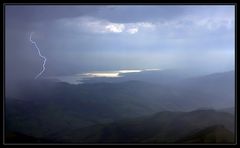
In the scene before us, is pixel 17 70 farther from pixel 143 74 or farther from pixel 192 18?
pixel 192 18

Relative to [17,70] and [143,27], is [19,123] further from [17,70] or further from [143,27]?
[143,27]

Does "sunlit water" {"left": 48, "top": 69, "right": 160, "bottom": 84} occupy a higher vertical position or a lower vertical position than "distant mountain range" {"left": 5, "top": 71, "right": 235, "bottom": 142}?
higher

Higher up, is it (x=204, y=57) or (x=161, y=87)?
(x=204, y=57)

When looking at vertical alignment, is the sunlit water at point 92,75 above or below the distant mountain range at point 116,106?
above

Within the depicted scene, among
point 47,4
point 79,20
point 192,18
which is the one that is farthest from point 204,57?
point 47,4

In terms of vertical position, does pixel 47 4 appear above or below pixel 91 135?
above

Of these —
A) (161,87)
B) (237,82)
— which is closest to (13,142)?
(161,87)

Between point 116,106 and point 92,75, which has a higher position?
point 92,75

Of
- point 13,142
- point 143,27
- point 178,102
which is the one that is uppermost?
point 143,27
